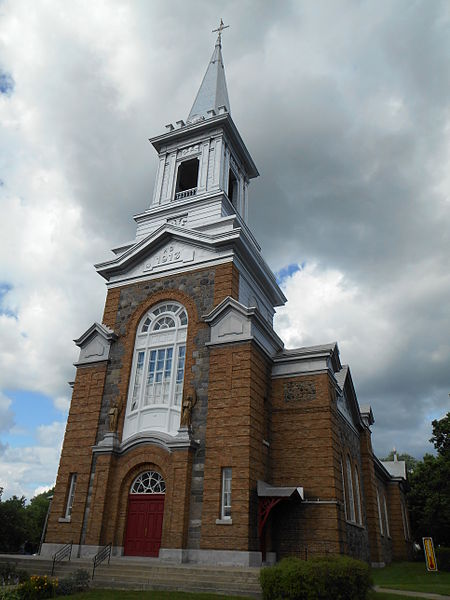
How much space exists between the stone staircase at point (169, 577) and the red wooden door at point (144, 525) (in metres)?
1.95

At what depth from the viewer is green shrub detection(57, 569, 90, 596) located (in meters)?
12.7

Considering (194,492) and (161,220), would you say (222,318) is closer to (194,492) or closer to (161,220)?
(194,492)

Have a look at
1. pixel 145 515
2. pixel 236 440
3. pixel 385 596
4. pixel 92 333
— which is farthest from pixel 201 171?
pixel 385 596

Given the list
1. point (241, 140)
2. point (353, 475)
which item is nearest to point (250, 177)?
point (241, 140)

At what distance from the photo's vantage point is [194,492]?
17094 mm

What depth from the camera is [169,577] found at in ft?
44.9

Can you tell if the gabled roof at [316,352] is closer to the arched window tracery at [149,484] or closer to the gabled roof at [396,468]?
the arched window tracery at [149,484]

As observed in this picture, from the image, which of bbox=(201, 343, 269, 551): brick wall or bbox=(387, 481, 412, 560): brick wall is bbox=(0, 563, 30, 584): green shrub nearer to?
bbox=(201, 343, 269, 551): brick wall

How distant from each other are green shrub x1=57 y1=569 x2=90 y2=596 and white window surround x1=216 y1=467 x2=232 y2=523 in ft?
14.8

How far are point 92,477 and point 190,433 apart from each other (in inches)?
175

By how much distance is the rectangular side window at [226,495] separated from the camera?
54.0 feet

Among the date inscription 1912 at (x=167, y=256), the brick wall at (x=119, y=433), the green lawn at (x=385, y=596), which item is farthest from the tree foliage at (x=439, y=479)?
the date inscription 1912 at (x=167, y=256)

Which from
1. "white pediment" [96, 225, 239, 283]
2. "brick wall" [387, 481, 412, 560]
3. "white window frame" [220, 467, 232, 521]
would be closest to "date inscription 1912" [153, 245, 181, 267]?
"white pediment" [96, 225, 239, 283]

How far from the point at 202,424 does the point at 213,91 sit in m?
22.9
